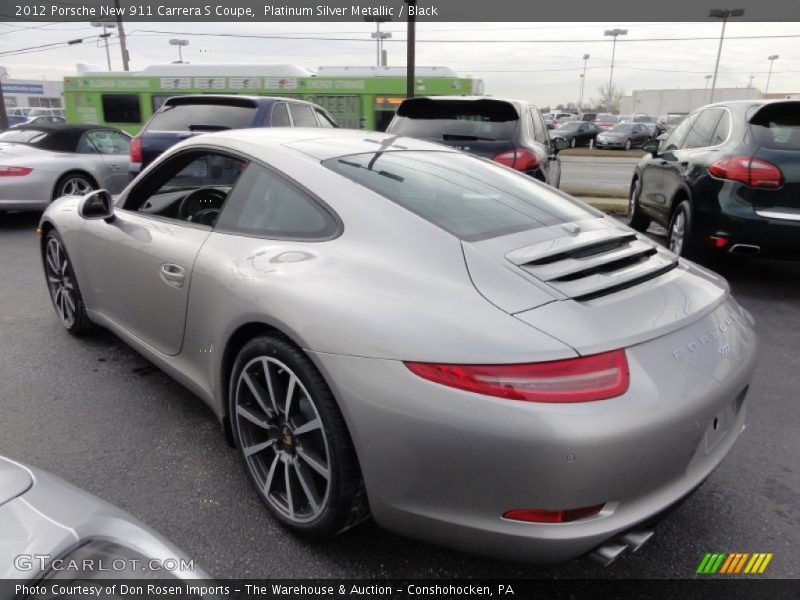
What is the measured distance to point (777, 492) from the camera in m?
2.48

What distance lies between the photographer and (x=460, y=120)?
6.42 metres

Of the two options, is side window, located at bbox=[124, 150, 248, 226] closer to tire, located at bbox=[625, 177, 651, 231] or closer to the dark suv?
the dark suv

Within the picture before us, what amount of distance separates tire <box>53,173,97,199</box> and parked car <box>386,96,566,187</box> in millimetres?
4617

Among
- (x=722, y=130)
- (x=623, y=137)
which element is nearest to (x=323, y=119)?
(x=722, y=130)

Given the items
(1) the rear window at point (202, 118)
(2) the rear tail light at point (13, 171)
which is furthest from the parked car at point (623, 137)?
(2) the rear tail light at point (13, 171)

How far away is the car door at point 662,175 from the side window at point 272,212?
15.1 ft

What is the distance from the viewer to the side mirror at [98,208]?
3.12 m

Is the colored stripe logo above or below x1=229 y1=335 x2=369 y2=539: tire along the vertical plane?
below

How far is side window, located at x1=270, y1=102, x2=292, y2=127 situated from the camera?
7.46 meters

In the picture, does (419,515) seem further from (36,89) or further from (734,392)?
(36,89)

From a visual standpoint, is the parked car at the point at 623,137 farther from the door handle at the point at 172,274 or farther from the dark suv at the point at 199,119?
the door handle at the point at 172,274

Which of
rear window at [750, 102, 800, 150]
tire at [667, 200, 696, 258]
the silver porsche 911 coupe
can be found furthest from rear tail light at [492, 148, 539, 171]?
the silver porsche 911 coupe

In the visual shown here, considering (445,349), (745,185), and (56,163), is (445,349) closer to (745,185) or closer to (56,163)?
(745,185)

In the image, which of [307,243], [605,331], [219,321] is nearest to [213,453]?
[219,321]
